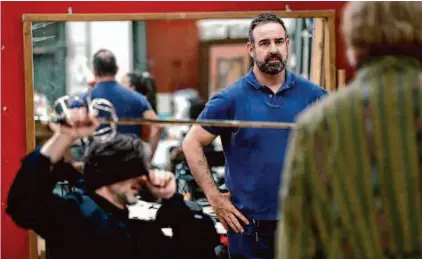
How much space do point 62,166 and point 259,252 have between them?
135 cm

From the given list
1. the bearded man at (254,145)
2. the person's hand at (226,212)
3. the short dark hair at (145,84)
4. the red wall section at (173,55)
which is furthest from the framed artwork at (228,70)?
the person's hand at (226,212)

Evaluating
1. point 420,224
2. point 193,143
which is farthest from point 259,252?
point 420,224

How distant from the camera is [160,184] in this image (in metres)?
4.16

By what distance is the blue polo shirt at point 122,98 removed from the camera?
5328mm

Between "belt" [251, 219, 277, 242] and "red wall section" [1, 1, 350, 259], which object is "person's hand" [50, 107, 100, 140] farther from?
"red wall section" [1, 1, 350, 259]

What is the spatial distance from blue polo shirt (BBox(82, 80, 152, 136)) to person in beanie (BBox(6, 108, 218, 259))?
3.14 ft

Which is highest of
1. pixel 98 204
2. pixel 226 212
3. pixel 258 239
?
pixel 98 204

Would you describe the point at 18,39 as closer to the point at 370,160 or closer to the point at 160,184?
the point at 160,184

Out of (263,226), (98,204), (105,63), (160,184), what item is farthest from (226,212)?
(105,63)

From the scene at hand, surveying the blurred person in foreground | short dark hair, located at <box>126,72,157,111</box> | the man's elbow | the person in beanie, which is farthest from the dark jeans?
the blurred person in foreground

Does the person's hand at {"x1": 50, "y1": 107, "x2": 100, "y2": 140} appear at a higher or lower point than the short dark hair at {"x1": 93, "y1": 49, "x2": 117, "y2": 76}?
lower

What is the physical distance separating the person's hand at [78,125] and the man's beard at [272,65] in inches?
60.3

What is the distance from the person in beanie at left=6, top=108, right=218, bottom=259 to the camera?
11.0ft

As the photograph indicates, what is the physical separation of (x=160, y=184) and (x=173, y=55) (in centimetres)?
179
